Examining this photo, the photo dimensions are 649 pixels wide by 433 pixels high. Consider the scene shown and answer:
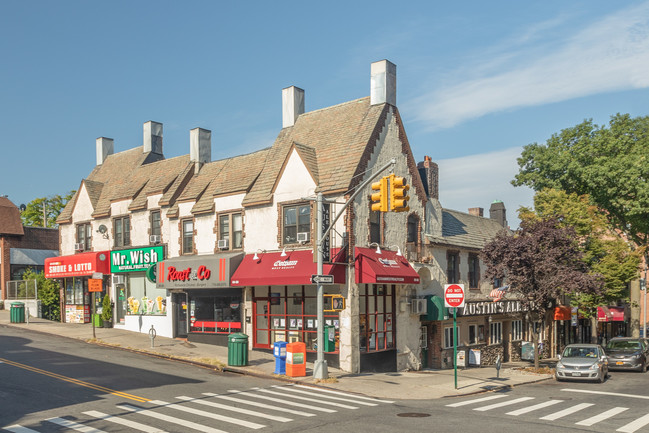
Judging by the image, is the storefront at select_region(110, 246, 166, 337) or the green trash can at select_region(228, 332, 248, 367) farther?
the storefront at select_region(110, 246, 166, 337)

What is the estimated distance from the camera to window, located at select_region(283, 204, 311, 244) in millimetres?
26672

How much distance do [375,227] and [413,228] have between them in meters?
3.42

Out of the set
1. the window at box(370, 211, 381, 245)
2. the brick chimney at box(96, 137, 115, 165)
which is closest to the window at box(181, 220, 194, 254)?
the window at box(370, 211, 381, 245)

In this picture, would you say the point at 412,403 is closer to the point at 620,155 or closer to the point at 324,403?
the point at 324,403

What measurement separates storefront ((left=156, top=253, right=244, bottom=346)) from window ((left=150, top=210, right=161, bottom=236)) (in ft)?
10.7

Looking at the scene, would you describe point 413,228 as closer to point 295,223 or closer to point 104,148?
point 295,223

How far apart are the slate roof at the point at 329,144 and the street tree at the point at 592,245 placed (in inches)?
514

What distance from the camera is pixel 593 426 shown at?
49.2 feet

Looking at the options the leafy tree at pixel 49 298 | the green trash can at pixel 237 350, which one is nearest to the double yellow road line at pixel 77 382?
the green trash can at pixel 237 350

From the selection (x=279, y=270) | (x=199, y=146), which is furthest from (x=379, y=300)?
(x=199, y=146)

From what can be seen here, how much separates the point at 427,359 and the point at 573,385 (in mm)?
7955

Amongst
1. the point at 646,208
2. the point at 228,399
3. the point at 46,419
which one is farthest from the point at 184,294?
the point at 646,208

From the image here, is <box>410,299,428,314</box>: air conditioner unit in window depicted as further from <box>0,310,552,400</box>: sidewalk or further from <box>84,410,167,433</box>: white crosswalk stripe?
<box>84,410,167,433</box>: white crosswalk stripe

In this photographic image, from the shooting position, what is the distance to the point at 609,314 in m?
50.8
